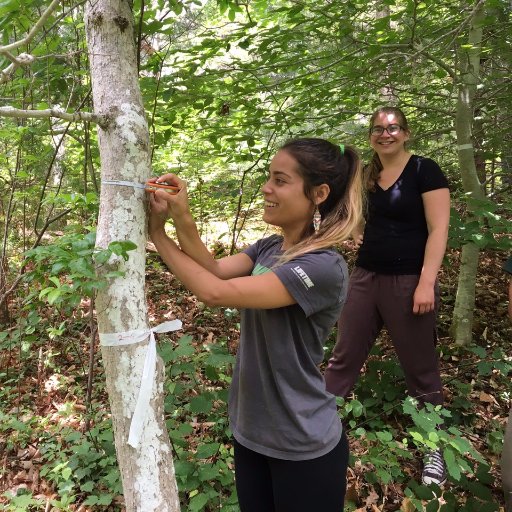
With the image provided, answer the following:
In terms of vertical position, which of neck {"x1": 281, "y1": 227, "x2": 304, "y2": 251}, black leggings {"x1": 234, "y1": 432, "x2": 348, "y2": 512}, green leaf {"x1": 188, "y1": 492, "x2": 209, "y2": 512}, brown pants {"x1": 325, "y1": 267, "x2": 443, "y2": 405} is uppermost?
neck {"x1": 281, "y1": 227, "x2": 304, "y2": 251}

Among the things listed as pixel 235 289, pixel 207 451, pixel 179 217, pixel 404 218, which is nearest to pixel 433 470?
pixel 207 451

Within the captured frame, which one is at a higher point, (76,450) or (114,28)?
(114,28)

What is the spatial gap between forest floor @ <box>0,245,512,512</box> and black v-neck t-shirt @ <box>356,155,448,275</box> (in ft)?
3.13

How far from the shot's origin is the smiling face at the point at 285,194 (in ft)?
5.23

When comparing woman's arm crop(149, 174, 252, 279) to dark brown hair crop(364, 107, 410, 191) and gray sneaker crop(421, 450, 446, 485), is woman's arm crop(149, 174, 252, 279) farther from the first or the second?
gray sneaker crop(421, 450, 446, 485)

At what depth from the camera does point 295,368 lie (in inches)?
60.2

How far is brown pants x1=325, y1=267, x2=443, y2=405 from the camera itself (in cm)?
267

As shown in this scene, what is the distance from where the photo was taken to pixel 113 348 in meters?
1.43

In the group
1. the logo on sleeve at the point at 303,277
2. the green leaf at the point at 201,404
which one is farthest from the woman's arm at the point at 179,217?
the green leaf at the point at 201,404

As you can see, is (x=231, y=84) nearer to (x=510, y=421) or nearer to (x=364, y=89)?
(x=364, y=89)

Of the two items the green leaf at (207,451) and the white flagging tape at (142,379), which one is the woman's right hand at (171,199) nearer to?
the white flagging tape at (142,379)

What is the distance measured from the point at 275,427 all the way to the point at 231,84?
8.47 ft

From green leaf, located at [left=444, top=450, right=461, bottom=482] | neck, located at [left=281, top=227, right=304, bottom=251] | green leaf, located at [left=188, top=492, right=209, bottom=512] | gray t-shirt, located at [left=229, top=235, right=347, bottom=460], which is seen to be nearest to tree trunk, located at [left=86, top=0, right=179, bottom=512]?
gray t-shirt, located at [left=229, top=235, right=347, bottom=460]

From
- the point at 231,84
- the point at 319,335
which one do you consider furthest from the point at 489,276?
the point at 319,335
